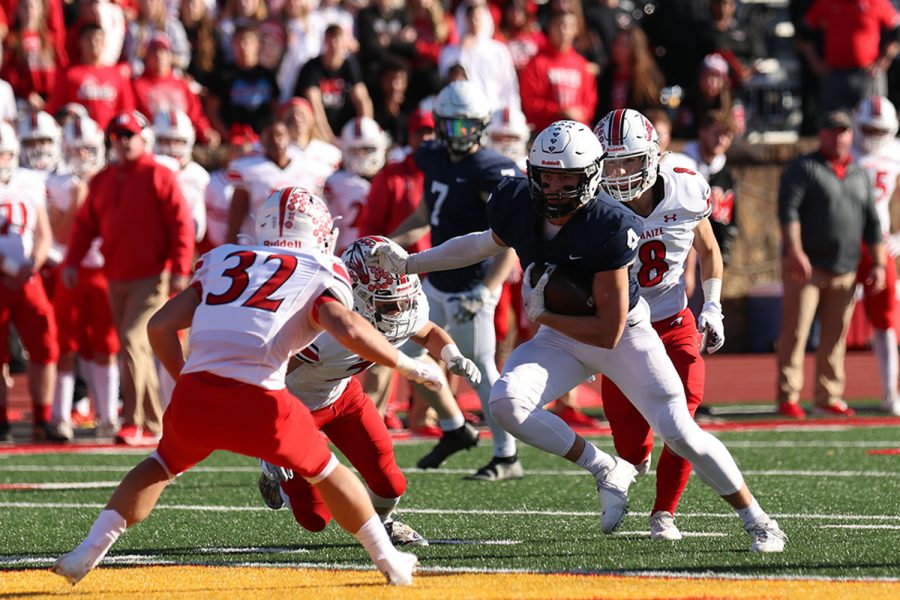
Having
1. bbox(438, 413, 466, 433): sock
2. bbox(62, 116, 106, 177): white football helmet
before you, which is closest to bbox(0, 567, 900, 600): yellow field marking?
bbox(438, 413, 466, 433): sock

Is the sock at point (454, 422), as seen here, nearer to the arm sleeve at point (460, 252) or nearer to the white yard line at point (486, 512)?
the white yard line at point (486, 512)

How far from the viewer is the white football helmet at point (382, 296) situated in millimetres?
5523

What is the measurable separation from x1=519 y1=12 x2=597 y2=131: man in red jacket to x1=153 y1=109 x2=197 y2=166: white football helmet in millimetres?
2937

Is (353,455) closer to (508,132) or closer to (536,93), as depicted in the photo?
(508,132)

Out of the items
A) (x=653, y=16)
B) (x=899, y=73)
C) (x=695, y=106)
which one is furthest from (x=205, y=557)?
(x=899, y=73)

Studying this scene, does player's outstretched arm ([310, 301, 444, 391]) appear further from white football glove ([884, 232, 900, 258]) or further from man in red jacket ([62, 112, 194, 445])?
white football glove ([884, 232, 900, 258])

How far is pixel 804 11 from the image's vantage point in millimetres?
13703

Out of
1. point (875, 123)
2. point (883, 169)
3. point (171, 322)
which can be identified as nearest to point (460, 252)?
point (171, 322)

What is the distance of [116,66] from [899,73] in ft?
21.9

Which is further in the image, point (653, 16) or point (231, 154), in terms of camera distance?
point (653, 16)

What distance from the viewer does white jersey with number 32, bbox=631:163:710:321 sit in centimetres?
596

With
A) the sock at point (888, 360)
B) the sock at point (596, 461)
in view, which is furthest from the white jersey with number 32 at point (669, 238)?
the sock at point (888, 360)

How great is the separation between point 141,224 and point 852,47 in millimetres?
6352

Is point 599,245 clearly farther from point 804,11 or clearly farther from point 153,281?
point 804,11
